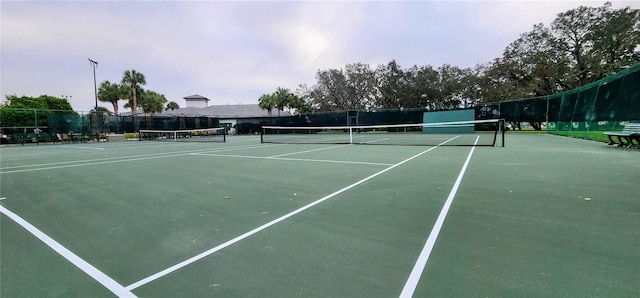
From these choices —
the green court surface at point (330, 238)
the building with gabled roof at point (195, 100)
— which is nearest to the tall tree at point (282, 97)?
the building with gabled roof at point (195, 100)

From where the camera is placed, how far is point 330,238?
2.75m

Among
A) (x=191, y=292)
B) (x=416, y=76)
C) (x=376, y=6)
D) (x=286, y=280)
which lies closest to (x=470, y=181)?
(x=286, y=280)

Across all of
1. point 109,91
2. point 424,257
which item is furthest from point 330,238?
point 109,91

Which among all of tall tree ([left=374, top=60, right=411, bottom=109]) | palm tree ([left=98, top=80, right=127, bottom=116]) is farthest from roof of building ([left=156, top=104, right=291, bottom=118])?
tall tree ([left=374, top=60, right=411, bottom=109])

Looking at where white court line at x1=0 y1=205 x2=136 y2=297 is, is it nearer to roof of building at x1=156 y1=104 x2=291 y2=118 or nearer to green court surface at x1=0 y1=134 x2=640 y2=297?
green court surface at x1=0 y1=134 x2=640 y2=297

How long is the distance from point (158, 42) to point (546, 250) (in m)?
24.7

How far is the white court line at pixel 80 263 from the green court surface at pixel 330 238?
1cm

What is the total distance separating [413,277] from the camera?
199 centimetres

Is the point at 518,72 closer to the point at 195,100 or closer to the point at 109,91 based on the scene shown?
the point at 109,91

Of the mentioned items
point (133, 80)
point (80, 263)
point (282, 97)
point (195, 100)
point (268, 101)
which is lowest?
point (80, 263)

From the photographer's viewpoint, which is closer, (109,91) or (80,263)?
(80,263)

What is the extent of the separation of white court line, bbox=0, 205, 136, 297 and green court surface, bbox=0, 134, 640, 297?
0.04ft

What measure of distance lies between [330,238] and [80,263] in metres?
2.15

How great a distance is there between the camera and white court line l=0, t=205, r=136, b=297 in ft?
6.38
